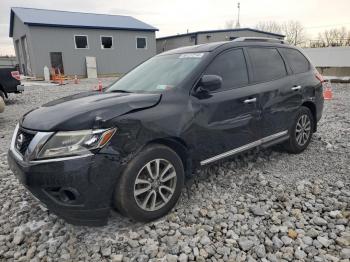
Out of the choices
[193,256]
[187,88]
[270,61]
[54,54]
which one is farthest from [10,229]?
[54,54]

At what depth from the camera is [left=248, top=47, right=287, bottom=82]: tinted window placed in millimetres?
4066

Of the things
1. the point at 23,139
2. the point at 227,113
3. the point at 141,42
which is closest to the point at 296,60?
the point at 227,113

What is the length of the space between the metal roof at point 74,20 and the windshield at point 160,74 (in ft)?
71.7

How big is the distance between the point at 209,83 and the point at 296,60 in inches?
92.2

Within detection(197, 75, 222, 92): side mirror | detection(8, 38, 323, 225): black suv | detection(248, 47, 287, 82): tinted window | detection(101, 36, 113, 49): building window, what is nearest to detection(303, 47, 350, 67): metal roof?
detection(101, 36, 113, 49): building window

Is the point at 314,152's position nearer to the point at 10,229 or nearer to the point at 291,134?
the point at 291,134

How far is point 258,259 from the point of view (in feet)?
8.36

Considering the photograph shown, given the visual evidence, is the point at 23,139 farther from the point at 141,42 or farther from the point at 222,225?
the point at 141,42

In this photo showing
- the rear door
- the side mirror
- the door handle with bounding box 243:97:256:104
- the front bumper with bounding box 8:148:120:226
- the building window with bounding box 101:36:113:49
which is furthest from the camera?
the building window with bounding box 101:36:113:49

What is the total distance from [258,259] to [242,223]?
1.75 feet

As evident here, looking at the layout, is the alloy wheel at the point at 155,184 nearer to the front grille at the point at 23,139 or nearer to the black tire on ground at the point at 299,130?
the front grille at the point at 23,139

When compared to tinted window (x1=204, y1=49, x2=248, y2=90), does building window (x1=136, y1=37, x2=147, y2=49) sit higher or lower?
higher

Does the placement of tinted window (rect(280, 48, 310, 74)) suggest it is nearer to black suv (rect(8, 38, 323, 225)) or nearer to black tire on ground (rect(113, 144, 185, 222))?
black suv (rect(8, 38, 323, 225))

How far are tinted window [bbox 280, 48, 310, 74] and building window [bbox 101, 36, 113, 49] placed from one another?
76.8 ft
